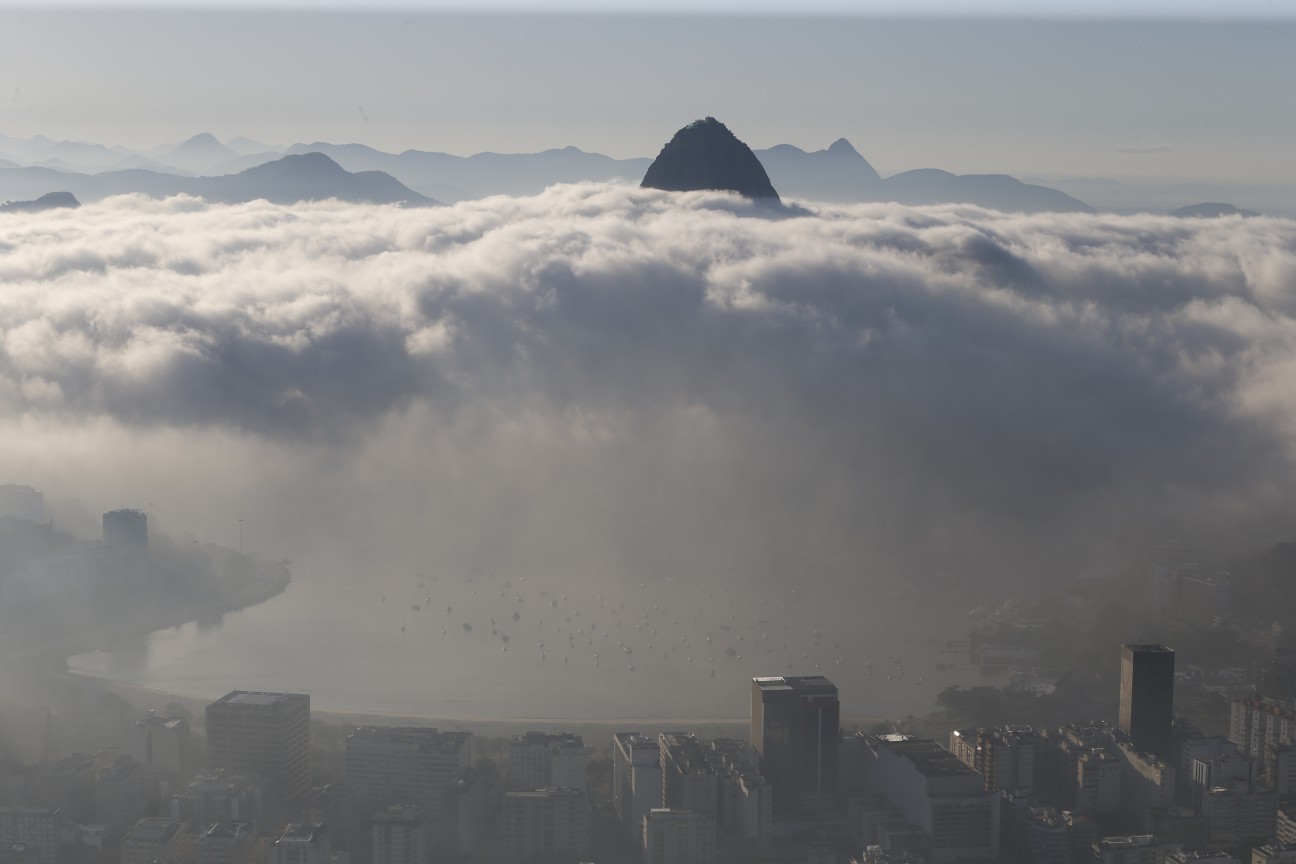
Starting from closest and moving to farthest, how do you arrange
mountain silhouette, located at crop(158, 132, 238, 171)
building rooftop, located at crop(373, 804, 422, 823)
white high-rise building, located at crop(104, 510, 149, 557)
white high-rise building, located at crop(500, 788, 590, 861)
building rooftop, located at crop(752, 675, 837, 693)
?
building rooftop, located at crop(373, 804, 422, 823) → white high-rise building, located at crop(500, 788, 590, 861) → building rooftop, located at crop(752, 675, 837, 693) → white high-rise building, located at crop(104, 510, 149, 557) → mountain silhouette, located at crop(158, 132, 238, 171)

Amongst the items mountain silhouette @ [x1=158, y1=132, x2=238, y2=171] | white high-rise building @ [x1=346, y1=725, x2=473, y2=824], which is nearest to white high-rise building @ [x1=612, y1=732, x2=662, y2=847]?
white high-rise building @ [x1=346, y1=725, x2=473, y2=824]

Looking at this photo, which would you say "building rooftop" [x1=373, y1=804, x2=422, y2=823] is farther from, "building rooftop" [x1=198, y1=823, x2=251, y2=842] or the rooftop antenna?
the rooftop antenna

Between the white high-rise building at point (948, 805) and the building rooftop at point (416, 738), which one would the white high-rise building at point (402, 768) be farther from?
the white high-rise building at point (948, 805)

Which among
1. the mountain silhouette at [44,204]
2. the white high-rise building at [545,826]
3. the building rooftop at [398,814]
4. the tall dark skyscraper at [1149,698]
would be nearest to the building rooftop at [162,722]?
the building rooftop at [398,814]

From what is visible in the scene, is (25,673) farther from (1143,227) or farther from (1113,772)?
(1143,227)

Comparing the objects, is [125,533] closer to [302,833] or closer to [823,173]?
[302,833]

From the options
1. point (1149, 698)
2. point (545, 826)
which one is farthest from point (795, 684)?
point (1149, 698)
